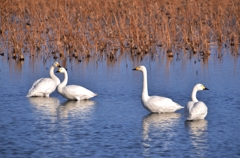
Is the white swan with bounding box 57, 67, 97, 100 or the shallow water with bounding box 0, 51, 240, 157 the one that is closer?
the shallow water with bounding box 0, 51, 240, 157

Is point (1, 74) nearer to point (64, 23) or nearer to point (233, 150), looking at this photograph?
point (64, 23)

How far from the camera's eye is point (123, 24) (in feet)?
63.0

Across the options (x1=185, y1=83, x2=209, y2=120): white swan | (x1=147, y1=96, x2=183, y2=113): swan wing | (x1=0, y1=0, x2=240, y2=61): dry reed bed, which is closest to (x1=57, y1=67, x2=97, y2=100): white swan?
(x1=147, y1=96, x2=183, y2=113): swan wing

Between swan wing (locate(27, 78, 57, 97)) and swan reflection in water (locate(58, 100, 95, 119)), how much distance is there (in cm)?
62

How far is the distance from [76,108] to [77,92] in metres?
0.80

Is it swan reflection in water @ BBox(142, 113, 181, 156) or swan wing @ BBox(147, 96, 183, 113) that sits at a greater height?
swan wing @ BBox(147, 96, 183, 113)

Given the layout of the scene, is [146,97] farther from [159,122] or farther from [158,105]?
[159,122]

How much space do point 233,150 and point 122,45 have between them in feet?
35.5

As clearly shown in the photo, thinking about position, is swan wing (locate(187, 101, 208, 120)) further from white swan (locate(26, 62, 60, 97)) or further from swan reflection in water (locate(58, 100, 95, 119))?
white swan (locate(26, 62, 60, 97))

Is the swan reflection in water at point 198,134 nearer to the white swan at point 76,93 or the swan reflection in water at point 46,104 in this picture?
the swan reflection in water at point 46,104

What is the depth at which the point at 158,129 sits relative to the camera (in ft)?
34.4

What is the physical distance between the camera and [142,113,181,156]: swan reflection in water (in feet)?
30.9

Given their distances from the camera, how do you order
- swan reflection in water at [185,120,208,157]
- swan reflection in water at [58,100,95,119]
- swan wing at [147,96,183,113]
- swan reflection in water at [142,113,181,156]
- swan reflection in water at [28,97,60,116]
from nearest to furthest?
swan reflection in water at [185,120,208,157] → swan reflection in water at [142,113,181,156] → swan wing at [147,96,183,113] → swan reflection in water at [58,100,95,119] → swan reflection in water at [28,97,60,116]

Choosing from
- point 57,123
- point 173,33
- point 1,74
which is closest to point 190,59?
point 173,33
